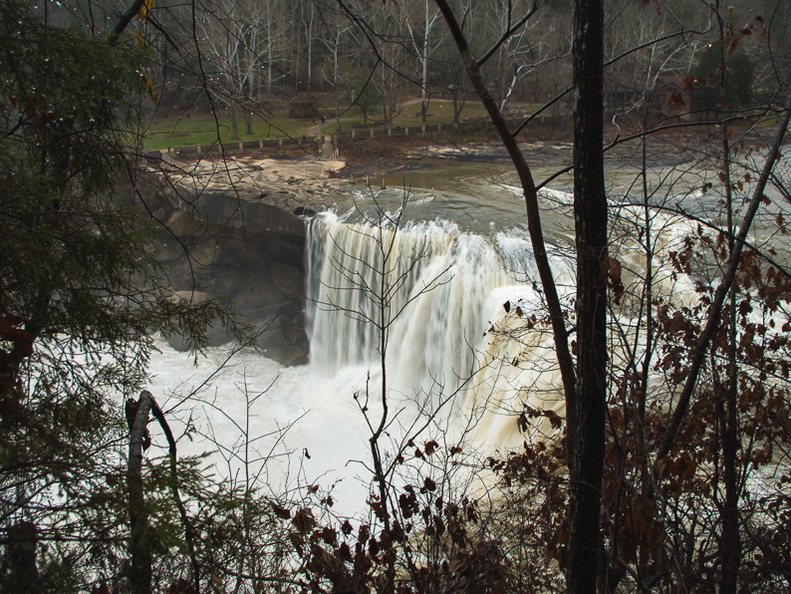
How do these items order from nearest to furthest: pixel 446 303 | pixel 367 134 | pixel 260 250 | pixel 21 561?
pixel 21 561 < pixel 446 303 < pixel 260 250 < pixel 367 134

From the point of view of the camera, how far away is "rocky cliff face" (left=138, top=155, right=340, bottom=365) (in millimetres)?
17609

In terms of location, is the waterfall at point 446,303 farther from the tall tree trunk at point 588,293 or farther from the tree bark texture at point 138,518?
the tree bark texture at point 138,518

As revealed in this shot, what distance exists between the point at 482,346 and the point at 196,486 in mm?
10135

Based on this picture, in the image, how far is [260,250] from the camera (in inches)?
773

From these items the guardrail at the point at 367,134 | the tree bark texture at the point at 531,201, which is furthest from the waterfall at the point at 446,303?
the guardrail at the point at 367,134

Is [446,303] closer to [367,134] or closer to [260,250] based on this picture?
[260,250]

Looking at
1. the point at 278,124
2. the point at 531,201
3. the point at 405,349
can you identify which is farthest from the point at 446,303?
the point at 278,124

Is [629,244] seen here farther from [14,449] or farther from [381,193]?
[14,449]

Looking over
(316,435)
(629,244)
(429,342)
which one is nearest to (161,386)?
(316,435)

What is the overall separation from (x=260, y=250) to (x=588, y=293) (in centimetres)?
1667

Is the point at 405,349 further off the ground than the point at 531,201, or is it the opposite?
the point at 531,201

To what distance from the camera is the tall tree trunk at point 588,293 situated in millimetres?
Result: 3666

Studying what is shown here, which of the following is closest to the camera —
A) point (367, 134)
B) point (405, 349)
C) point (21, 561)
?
point (21, 561)

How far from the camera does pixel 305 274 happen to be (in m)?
18.5
